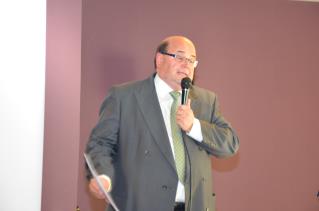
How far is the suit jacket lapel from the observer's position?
206 centimetres

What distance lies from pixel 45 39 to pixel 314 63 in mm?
2240

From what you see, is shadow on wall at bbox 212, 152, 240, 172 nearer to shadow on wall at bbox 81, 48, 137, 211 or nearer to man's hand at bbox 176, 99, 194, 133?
shadow on wall at bbox 81, 48, 137, 211

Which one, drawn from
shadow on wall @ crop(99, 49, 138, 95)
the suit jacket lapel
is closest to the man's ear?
the suit jacket lapel

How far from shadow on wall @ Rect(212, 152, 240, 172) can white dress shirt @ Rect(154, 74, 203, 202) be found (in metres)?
1.26

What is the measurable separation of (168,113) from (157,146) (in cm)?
21

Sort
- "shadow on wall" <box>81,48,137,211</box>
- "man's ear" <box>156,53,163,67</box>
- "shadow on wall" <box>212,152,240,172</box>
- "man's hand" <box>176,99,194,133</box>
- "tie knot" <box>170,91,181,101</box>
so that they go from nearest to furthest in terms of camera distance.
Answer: "man's hand" <box>176,99,194,133</box>, "tie knot" <box>170,91,181,101</box>, "man's ear" <box>156,53,163,67</box>, "shadow on wall" <box>81,48,137,211</box>, "shadow on wall" <box>212,152,240,172</box>

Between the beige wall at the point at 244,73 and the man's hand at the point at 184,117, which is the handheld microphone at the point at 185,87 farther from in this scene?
the beige wall at the point at 244,73

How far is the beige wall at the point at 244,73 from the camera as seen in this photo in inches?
123

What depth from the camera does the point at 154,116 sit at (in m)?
2.13

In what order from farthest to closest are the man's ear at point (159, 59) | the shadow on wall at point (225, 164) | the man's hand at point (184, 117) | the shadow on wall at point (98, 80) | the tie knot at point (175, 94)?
the shadow on wall at point (225, 164)
the shadow on wall at point (98, 80)
the man's ear at point (159, 59)
the tie knot at point (175, 94)
the man's hand at point (184, 117)

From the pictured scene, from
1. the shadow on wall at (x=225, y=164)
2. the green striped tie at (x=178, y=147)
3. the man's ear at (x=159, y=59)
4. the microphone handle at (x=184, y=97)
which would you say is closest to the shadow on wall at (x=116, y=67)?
the man's ear at (x=159, y=59)

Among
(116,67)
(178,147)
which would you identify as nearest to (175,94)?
(178,147)

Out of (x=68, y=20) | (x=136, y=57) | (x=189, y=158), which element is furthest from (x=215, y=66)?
(x=189, y=158)

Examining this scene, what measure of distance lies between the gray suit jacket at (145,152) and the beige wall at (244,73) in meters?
0.96
